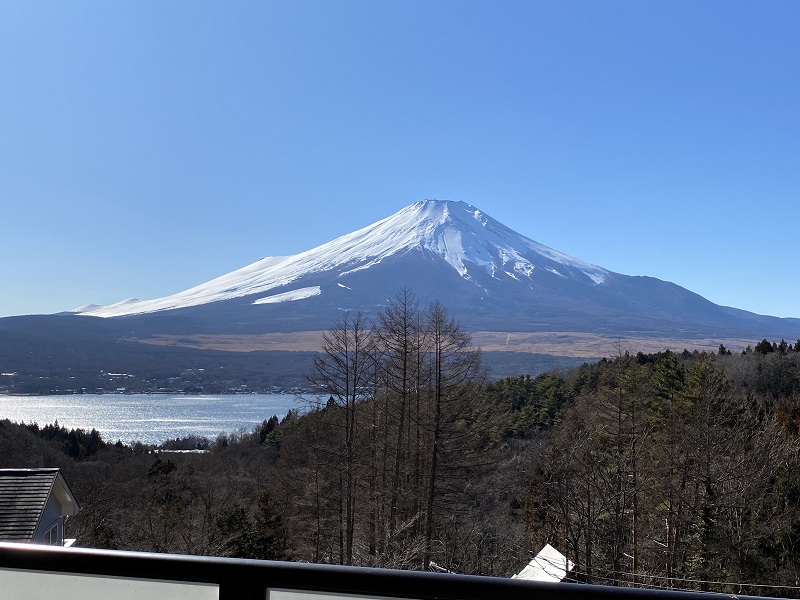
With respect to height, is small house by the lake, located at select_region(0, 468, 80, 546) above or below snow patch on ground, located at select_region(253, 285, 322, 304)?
below

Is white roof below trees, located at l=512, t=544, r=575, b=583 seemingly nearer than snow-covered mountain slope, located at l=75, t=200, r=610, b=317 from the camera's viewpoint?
Yes

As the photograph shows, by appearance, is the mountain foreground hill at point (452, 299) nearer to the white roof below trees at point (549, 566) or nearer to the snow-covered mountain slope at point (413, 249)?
the snow-covered mountain slope at point (413, 249)

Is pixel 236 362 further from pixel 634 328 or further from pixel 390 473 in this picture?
Result: pixel 390 473

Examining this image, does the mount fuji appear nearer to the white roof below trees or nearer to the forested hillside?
the forested hillside

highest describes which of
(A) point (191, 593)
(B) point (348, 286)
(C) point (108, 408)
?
(B) point (348, 286)

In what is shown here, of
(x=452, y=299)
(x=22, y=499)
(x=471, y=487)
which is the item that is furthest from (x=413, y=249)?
(x=22, y=499)

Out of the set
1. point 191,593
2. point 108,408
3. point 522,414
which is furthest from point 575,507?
point 108,408

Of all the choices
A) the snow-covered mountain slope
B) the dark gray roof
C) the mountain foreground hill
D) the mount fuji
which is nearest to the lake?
the mountain foreground hill
